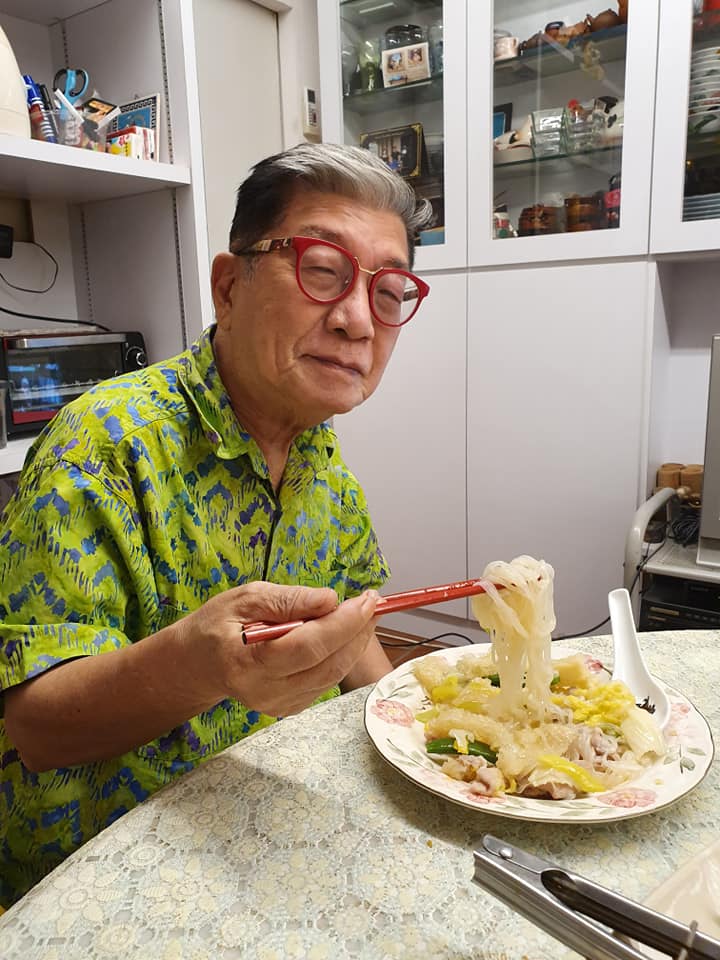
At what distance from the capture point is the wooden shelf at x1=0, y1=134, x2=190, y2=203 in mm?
1677

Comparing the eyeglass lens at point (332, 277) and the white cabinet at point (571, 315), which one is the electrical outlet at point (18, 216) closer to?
the white cabinet at point (571, 315)

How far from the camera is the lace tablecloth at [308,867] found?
0.60 metres

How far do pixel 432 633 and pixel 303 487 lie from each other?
2031 mm

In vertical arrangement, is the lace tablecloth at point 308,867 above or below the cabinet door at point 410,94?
below

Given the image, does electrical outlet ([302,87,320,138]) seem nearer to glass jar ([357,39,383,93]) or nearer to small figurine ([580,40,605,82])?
glass jar ([357,39,383,93])

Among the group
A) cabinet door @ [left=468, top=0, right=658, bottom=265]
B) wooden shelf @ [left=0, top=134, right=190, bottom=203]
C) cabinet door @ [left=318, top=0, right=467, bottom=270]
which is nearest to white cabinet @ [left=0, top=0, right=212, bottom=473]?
wooden shelf @ [left=0, top=134, right=190, bottom=203]

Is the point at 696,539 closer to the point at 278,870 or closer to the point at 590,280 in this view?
the point at 590,280

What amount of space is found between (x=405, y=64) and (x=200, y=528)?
7.83 feet

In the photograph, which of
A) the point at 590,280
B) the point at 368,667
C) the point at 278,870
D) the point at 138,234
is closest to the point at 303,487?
the point at 368,667

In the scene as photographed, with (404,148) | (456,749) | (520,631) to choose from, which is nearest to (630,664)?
(520,631)

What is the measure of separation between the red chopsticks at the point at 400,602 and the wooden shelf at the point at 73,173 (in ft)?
4.69

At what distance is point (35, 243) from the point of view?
7.20 ft

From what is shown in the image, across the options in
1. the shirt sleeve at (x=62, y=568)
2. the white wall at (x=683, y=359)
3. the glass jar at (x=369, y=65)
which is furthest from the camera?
the glass jar at (x=369, y=65)

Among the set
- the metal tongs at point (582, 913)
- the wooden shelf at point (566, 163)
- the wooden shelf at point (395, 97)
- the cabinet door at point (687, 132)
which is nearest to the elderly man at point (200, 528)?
the metal tongs at point (582, 913)
